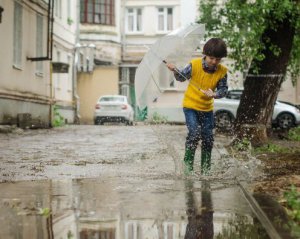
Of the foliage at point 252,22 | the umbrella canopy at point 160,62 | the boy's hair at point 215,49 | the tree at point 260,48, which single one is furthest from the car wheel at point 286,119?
the boy's hair at point 215,49

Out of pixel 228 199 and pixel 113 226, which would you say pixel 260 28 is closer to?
pixel 228 199

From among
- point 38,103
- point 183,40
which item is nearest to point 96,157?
point 183,40

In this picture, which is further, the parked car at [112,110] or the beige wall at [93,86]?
the beige wall at [93,86]

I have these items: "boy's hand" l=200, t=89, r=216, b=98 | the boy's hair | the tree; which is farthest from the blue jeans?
the tree

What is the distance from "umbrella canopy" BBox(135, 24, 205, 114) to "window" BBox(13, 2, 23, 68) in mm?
14377

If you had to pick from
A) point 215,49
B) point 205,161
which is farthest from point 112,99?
point 215,49

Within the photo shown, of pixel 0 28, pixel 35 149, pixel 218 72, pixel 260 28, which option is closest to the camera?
pixel 218 72

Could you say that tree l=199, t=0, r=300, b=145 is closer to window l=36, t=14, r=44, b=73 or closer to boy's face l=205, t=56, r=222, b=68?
boy's face l=205, t=56, r=222, b=68

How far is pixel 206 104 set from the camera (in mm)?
8180

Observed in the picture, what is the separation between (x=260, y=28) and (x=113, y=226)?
10898 millimetres

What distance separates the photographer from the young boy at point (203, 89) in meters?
7.79

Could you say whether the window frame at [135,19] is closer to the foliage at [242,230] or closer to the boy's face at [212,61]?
the boy's face at [212,61]

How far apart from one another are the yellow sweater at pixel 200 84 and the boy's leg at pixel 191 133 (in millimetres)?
93

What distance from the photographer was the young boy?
7.79 m
